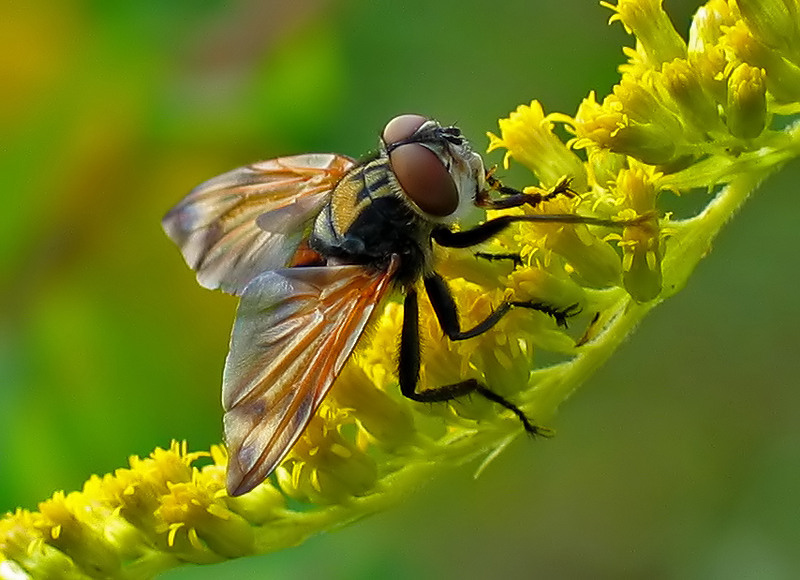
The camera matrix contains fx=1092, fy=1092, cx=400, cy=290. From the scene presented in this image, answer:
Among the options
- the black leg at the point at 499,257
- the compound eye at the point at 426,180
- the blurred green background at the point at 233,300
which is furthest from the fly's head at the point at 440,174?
the blurred green background at the point at 233,300

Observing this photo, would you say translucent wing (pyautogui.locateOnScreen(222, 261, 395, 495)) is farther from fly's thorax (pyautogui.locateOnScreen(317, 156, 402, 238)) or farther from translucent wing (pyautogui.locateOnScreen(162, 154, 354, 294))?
translucent wing (pyautogui.locateOnScreen(162, 154, 354, 294))

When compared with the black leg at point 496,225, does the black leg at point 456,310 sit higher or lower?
lower

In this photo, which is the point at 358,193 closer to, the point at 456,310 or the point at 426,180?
the point at 426,180

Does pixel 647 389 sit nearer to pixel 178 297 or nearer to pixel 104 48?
pixel 178 297

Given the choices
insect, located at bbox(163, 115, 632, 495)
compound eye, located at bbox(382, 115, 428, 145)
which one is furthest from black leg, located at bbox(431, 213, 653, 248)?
compound eye, located at bbox(382, 115, 428, 145)

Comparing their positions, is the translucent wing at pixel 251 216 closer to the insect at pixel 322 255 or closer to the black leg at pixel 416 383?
the insect at pixel 322 255

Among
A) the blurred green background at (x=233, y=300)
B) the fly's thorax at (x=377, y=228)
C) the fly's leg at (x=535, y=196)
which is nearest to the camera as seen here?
the fly's leg at (x=535, y=196)
